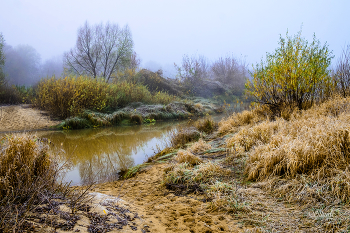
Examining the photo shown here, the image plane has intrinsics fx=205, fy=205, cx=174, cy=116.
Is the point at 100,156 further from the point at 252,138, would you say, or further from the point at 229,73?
the point at 229,73

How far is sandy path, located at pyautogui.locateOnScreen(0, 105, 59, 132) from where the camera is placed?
9.64 metres

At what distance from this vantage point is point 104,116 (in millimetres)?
12109

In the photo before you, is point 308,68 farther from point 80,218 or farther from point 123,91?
point 123,91

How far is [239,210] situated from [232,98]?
1009 inches

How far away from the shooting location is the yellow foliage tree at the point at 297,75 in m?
6.96

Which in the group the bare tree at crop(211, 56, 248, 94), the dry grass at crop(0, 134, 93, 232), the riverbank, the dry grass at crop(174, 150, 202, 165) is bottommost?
the dry grass at crop(174, 150, 202, 165)

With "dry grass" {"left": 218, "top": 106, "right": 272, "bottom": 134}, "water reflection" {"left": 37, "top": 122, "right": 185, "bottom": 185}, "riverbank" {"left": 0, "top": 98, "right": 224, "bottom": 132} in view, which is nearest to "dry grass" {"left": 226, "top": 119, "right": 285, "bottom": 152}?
"dry grass" {"left": 218, "top": 106, "right": 272, "bottom": 134}

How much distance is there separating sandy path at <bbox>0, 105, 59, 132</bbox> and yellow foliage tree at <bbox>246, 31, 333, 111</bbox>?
981cm

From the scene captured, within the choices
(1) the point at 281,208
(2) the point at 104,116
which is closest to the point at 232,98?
(2) the point at 104,116

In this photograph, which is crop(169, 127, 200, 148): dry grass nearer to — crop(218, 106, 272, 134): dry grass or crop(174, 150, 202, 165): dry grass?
crop(218, 106, 272, 134): dry grass

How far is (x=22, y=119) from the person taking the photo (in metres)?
10.5

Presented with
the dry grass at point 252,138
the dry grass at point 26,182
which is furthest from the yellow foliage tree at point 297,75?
the dry grass at point 26,182

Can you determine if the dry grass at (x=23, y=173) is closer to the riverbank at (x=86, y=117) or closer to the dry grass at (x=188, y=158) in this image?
the dry grass at (x=188, y=158)

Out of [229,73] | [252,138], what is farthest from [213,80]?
[252,138]
